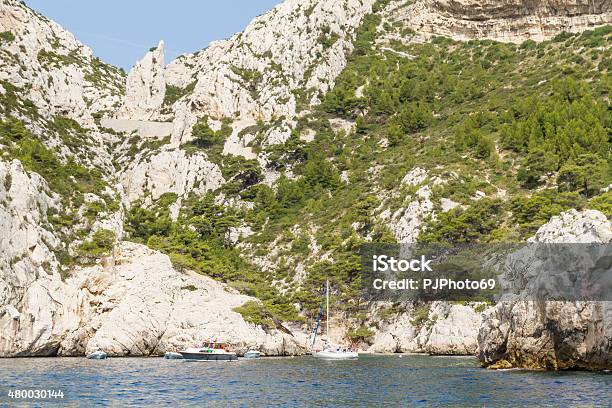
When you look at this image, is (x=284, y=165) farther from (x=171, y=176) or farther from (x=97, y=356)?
(x=97, y=356)

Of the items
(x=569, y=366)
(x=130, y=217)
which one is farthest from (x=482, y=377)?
(x=130, y=217)

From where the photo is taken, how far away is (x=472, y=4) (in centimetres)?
15288

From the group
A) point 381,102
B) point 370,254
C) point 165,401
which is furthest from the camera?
point 381,102

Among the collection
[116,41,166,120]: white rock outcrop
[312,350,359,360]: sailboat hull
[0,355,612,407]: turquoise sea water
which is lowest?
[0,355,612,407]: turquoise sea water

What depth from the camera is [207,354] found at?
69625 millimetres

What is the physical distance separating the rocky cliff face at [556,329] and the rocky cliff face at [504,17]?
101728 mm

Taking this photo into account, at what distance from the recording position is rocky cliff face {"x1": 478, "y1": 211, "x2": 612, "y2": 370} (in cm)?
4522

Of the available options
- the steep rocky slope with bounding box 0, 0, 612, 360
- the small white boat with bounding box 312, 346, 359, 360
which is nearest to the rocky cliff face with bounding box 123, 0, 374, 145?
the steep rocky slope with bounding box 0, 0, 612, 360

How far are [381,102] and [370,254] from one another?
4766 cm

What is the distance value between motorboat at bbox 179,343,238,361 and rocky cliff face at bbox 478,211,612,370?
26585 millimetres

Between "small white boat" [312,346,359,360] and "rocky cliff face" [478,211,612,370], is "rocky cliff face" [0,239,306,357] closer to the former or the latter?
"small white boat" [312,346,359,360]

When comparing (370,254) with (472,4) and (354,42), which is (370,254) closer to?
(354,42)

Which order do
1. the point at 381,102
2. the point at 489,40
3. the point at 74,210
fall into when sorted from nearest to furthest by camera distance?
1. the point at 74,210
2. the point at 381,102
3. the point at 489,40

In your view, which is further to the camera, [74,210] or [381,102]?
[381,102]
